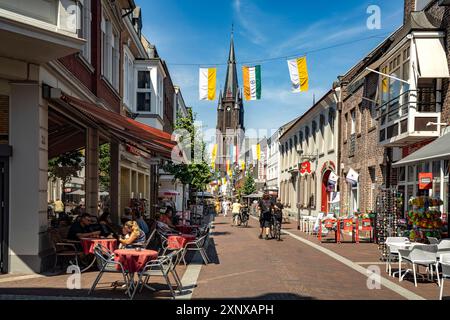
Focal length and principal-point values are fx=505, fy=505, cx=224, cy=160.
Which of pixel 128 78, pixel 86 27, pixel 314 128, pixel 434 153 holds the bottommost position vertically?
pixel 434 153

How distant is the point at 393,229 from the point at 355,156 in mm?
10374

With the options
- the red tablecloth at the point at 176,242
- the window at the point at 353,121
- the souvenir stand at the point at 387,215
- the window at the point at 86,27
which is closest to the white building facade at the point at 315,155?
the window at the point at 353,121

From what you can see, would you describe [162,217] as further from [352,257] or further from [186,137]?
[186,137]

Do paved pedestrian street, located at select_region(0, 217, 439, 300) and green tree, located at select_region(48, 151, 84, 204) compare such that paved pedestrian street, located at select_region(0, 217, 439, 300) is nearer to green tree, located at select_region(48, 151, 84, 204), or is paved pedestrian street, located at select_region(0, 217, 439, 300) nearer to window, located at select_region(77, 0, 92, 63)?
green tree, located at select_region(48, 151, 84, 204)

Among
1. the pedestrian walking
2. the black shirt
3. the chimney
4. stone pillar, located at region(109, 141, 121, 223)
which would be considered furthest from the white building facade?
the black shirt

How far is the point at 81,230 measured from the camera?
10.5m

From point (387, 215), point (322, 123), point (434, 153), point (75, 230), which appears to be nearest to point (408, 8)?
point (387, 215)

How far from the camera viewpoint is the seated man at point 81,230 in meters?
10.4

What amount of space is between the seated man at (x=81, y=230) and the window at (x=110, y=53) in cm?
632

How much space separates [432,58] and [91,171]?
10.3m

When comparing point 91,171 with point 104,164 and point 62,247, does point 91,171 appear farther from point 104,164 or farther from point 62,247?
point 104,164

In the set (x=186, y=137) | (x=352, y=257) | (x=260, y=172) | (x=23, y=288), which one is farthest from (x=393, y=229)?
(x=260, y=172)

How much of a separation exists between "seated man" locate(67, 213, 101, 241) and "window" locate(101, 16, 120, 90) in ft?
20.7

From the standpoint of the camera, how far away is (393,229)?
1281 centimetres
